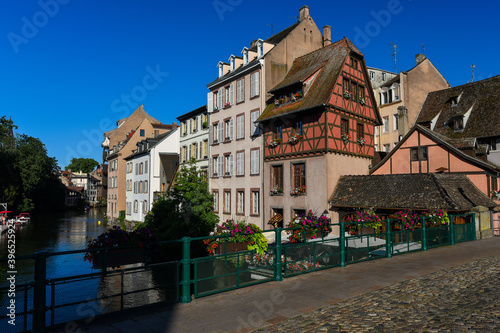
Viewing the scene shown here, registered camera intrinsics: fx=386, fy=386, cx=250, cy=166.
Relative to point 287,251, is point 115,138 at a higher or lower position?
higher

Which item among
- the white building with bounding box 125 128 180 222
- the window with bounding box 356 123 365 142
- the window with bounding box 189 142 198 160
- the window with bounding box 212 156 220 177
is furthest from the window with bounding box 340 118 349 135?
the white building with bounding box 125 128 180 222

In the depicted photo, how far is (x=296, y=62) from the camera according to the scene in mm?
28453

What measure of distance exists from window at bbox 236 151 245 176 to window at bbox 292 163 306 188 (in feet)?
17.1

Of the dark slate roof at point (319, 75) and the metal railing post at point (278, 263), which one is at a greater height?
the dark slate roof at point (319, 75)

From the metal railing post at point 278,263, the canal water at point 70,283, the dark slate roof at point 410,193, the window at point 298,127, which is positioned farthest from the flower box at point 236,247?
the window at point 298,127

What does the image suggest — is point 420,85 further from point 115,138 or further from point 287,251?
point 115,138

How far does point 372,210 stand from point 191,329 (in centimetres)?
1568

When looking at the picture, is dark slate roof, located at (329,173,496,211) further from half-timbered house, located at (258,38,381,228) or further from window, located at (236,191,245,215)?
window, located at (236,191,245,215)

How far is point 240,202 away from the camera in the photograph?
94.4 feet

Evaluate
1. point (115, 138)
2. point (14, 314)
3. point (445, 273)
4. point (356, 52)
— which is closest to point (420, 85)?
point (356, 52)

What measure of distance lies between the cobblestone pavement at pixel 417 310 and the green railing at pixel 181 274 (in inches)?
86.9

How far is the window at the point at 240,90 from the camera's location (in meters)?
29.1

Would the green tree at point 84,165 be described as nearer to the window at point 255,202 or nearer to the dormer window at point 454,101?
the window at point 255,202

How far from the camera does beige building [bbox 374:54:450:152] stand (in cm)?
3338
